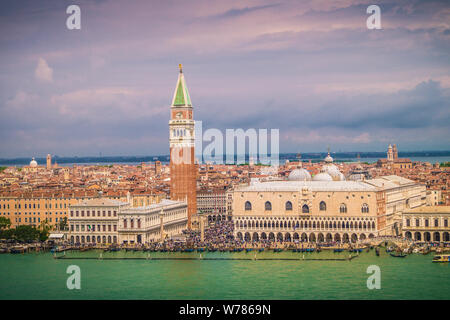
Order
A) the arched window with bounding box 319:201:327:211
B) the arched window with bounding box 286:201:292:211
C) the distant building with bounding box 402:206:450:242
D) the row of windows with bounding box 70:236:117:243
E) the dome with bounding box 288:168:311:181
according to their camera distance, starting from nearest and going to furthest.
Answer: the distant building with bounding box 402:206:450:242 < the row of windows with bounding box 70:236:117:243 < the arched window with bounding box 319:201:327:211 < the arched window with bounding box 286:201:292:211 < the dome with bounding box 288:168:311:181

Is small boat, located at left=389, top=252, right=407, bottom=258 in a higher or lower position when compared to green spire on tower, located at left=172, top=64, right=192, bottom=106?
lower

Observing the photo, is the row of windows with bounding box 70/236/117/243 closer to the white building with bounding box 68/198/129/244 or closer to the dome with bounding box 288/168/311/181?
the white building with bounding box 68/198/129/244

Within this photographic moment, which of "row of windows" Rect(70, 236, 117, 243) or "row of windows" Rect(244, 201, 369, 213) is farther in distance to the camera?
"row of windows" Rect(70, 236, 117, 243)

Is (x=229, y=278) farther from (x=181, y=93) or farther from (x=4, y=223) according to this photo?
(x=181, y=93)

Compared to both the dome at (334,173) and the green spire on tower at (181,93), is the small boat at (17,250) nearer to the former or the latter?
the green spire on tower at (181,93)

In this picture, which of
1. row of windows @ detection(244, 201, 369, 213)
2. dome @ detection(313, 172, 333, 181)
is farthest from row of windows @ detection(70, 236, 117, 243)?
dome @ detection(313, 172, 333, 181)

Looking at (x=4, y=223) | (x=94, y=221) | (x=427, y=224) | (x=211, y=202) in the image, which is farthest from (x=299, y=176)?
(x=4, y=223)

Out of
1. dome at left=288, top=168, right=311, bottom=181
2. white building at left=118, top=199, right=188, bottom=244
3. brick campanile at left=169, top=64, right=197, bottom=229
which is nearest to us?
white building at left=118, top=199, right=188, bottom=244
